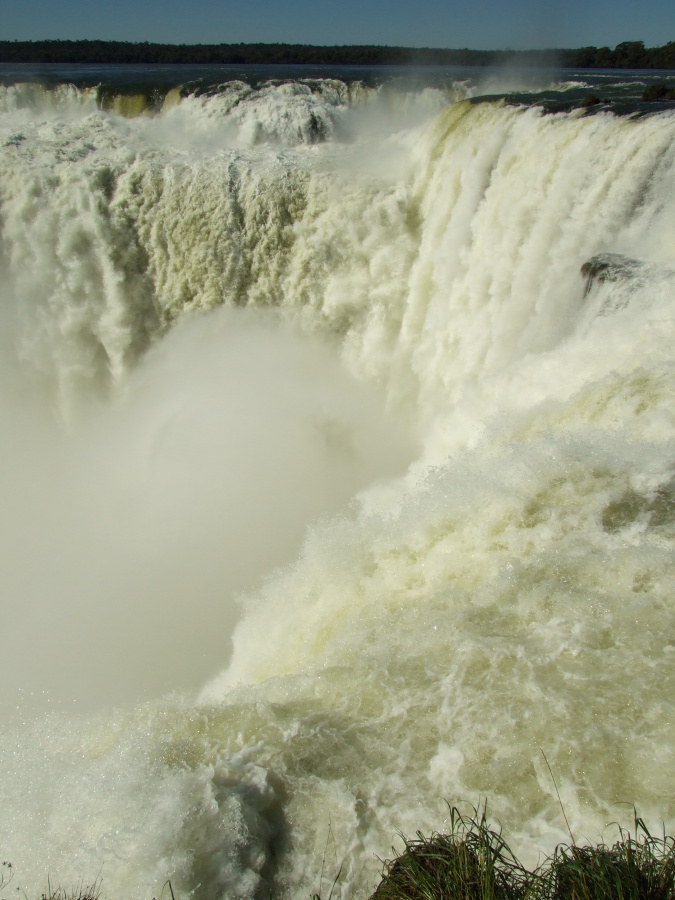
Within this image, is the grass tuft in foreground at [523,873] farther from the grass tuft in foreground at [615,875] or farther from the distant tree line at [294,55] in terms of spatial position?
→ the distant tree line at [294,55]

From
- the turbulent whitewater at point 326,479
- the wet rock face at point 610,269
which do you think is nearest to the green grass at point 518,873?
the turbulent whitewater at point 326,479

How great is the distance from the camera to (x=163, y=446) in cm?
959

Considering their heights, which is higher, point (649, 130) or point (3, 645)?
point (649, 130)

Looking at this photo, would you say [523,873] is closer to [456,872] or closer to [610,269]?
[456,872]

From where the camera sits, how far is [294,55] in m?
40.9

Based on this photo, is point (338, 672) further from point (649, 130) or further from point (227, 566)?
point (649, 130)

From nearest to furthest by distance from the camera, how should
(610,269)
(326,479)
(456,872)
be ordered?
(456,872), (610,269), (326,479)

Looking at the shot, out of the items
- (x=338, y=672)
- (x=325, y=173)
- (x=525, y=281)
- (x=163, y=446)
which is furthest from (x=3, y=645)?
(x=325, y=173)

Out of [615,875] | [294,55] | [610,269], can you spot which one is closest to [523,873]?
[615,875]

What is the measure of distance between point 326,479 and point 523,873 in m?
6.88

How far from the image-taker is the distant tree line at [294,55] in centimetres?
2783

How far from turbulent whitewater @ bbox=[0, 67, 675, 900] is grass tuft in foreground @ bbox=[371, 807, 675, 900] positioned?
0.30 m

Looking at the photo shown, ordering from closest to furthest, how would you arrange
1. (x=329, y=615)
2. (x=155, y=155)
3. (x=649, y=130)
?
1. (x=329, y=615)
2. (x=649, y=130)
3. (x=155, y=155)

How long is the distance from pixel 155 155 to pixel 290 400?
220 inches
